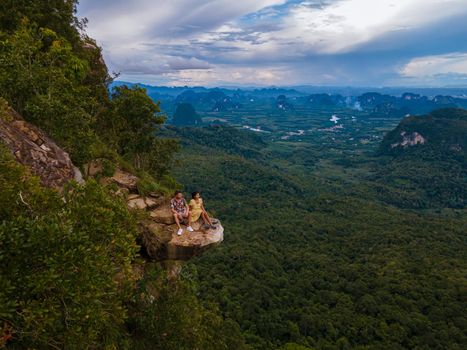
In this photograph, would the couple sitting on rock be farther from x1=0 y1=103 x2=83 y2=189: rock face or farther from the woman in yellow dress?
x1=0 y1=103 x2=83 y2=189: rock face

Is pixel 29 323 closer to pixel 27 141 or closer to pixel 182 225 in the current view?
pixel 27 141

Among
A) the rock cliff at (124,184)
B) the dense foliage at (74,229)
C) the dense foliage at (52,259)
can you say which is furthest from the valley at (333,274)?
the dense foliage at (52,259)

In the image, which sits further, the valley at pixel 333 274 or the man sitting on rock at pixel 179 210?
the valley at pixel 333 274

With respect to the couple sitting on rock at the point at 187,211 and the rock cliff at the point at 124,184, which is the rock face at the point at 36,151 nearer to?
the rock cliff at the point at 124,184

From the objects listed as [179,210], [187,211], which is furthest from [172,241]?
[187,211]

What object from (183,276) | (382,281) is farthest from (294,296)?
(183,276)

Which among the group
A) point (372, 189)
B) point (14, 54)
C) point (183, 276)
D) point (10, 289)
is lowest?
point (372, 189)

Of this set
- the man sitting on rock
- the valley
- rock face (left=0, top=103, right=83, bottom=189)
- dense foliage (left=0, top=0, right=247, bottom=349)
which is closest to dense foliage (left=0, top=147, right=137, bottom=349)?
dense foliage (left=0, top=0, right=247, bottom=349)
